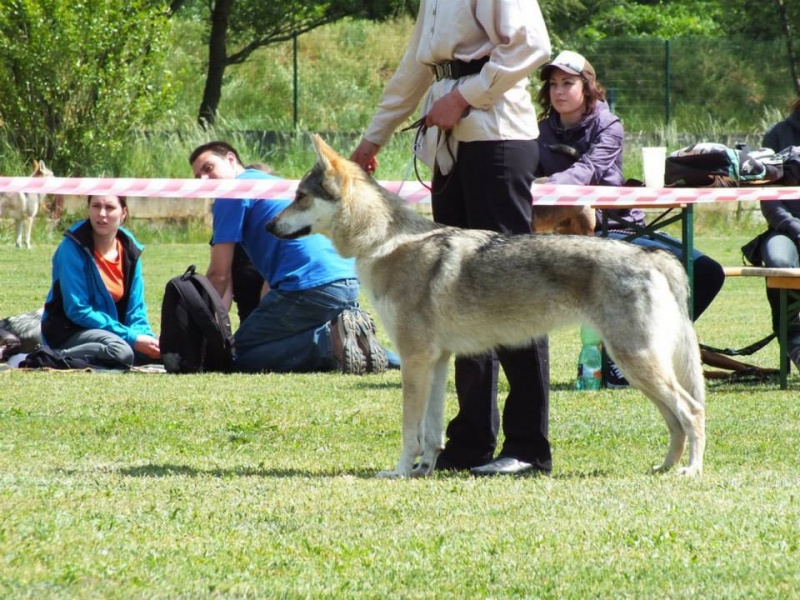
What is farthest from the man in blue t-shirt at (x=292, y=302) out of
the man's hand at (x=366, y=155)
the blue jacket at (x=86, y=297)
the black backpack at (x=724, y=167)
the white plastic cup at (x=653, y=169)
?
the man's hand at (x=366, y=155)

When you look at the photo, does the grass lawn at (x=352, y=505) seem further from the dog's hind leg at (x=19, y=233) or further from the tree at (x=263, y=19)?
the tree at (x=263, y=19)

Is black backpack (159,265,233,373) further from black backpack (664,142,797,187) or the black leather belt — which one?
the black leather belt

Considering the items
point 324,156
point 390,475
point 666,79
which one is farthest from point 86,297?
point 666,79

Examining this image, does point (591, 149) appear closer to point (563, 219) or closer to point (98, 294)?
point (563, 219)

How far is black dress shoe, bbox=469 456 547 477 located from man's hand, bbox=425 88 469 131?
140cm

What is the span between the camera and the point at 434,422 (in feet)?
18.1

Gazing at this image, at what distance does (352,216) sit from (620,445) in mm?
1720

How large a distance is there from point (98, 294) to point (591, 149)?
3452 millimetres

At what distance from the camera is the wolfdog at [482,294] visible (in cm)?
515

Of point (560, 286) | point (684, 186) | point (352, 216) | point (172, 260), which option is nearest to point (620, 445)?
point (560, 286)

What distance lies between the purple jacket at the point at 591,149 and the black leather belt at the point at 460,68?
293cm

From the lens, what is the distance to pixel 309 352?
8.71 metres

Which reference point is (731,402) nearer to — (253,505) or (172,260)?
(253,505)

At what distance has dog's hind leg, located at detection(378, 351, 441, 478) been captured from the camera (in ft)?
17.5
